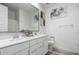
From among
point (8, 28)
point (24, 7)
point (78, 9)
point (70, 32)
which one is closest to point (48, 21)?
point (70, 32)

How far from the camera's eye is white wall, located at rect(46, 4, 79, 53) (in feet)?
8.40

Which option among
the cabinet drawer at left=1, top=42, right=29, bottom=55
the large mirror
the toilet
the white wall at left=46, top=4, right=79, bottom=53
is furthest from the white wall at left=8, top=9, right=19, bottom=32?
the white wall at left=46, top=4, right=79, bottom=53

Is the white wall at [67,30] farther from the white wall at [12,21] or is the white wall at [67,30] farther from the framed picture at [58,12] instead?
the white wall at [12,21]

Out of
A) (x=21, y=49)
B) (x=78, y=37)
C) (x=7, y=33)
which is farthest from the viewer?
(x=78, y=37)

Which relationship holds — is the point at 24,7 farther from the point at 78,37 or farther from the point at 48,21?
the point at 78,37

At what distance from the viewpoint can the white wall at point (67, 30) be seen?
256 cm

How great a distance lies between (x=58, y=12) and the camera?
2.99 meters

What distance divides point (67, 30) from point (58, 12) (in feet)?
3.16

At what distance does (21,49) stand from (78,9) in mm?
2654

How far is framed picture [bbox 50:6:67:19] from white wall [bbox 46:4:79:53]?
140mm

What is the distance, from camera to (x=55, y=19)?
310cm

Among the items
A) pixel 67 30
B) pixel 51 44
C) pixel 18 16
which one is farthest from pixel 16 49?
pixel 67 30

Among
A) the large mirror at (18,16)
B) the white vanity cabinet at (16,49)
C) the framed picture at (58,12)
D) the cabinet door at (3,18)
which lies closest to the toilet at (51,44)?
the framed picture at (58,12)

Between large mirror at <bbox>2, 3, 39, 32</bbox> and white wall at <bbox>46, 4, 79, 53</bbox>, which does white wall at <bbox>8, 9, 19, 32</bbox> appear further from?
white wall at <bbox>46, 4, 79, 53</bbox>
